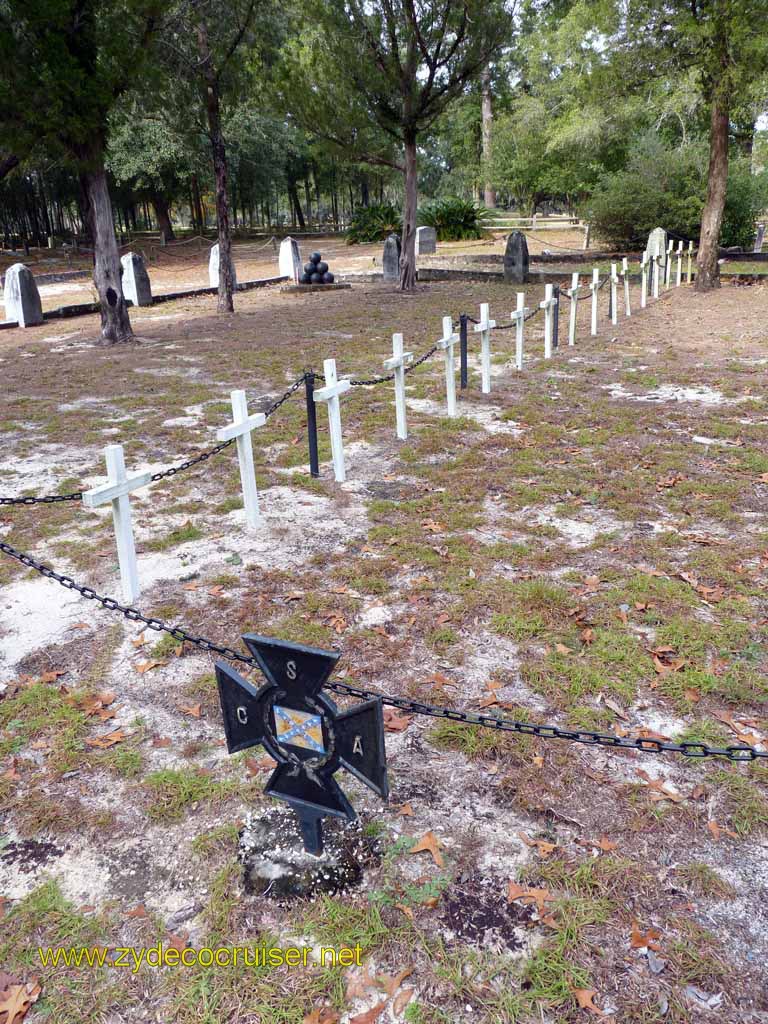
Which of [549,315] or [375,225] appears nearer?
[549,315]

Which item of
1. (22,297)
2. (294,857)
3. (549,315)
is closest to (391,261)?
(22,297)

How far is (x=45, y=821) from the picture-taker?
119 inches

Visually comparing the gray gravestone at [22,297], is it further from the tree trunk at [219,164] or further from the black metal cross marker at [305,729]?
the black metal cross marker at [305,729]

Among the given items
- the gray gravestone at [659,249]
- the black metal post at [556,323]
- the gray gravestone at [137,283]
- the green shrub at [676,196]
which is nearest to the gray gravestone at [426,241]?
the green shrub at [676,196]

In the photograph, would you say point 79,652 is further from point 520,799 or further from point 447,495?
point 447,495

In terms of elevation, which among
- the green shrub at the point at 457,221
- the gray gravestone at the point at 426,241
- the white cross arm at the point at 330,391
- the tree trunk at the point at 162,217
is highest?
the tree trunk at the point at 162,217

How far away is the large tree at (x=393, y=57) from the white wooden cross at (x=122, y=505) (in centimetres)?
1588

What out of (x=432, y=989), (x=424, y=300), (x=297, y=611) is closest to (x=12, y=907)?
(x=432, y=989)

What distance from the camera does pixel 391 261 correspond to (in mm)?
23047

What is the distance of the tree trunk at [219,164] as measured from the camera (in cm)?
1531

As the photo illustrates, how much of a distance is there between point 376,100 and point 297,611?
16858 mm

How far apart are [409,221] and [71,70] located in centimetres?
945

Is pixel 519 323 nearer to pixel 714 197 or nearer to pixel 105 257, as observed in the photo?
pixel 105 257

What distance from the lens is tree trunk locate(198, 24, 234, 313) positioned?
15.3 metres
